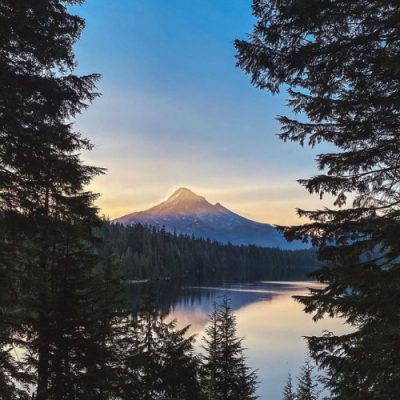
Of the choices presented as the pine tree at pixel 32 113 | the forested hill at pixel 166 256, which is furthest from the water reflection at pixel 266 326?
the forested hill at pixel 166 256

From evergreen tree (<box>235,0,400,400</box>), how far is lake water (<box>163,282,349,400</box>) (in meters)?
8.42

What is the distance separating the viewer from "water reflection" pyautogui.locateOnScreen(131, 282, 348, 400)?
36.8m

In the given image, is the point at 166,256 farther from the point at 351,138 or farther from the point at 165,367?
the point at 351,138

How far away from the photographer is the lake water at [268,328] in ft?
120

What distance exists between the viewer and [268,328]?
5666cm

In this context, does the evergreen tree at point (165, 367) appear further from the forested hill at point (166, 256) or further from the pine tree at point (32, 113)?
the forested hill at point (166, 256)

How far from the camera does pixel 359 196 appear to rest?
24.6 ft

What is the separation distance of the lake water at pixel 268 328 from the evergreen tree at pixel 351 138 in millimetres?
8420

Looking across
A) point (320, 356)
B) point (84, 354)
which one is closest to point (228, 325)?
point (84, 354)

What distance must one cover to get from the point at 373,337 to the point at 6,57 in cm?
754

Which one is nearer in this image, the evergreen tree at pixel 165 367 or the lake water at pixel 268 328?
the evergreen tree at pixel 165 367

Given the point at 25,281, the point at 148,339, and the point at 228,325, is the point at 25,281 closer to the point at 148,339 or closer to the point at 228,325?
the point at 148,339

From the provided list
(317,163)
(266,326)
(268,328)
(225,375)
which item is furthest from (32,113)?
(266,326)

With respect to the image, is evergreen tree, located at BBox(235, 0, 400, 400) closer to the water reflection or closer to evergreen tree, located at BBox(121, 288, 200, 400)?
the water reflection
